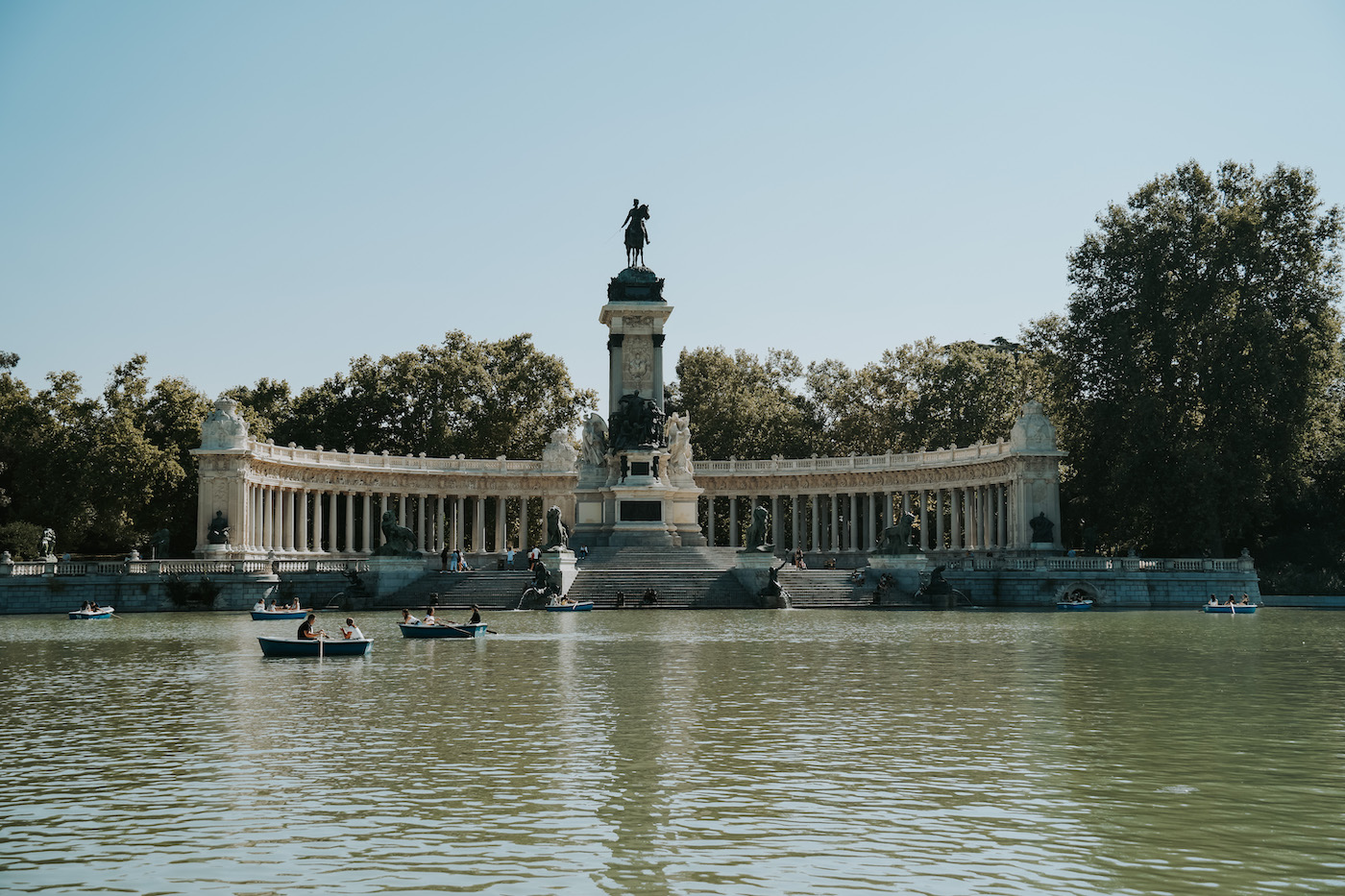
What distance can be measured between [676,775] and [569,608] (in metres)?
35.1

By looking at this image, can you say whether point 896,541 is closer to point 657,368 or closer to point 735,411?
point 657,368

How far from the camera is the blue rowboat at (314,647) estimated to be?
30656 mm

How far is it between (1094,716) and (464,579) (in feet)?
126

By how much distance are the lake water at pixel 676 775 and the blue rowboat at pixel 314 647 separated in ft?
2.44

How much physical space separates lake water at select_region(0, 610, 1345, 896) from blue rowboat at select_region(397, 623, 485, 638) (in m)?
6.77

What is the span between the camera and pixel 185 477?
259 feet

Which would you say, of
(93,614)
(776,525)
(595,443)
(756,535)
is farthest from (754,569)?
(776,525)

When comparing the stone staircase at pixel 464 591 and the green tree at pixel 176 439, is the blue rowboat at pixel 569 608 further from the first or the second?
the green tree at pixel 176 439

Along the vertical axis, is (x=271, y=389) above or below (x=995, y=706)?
above

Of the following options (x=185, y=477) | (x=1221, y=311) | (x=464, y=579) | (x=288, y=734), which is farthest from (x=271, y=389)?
(x=288, y=734)

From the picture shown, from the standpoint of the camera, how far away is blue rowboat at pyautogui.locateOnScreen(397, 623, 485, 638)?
36.6 meters

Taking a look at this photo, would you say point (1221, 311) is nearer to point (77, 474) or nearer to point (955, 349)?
point (955, 349)

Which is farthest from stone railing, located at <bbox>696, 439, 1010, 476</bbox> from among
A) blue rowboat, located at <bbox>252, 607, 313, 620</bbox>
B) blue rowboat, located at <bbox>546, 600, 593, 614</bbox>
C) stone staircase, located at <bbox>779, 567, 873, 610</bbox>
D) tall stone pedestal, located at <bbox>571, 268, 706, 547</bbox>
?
blue rowboat, located at <bbox>252, 607, 313, 620</bbox>

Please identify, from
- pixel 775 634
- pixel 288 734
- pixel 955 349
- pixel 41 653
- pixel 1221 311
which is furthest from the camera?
pixel 955 349
